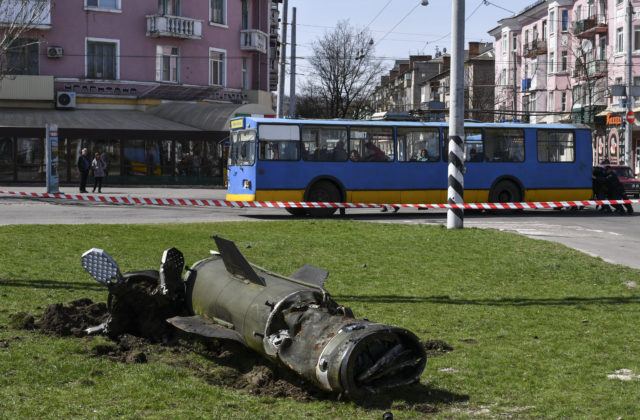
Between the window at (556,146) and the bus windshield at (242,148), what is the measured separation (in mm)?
9578

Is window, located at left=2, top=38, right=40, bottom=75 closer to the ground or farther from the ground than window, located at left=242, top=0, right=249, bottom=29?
closer to the ground

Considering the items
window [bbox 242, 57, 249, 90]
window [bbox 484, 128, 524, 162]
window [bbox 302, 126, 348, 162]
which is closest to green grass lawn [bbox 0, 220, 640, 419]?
window [bbox 302, 126, 348, 162]

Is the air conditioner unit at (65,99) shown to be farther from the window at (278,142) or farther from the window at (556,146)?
the window at (556,146)

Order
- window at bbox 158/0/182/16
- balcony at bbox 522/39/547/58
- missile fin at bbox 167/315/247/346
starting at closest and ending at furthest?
missile fin at bbox 167/315/247/346
window at bbox 158/0/182/16
balcony at bbox 522/39/547/58

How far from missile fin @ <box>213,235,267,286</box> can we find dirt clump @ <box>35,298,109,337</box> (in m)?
1.42

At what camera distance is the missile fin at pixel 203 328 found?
6422mm

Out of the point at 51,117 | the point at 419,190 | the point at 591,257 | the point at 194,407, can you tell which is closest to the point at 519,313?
the point at 194,407

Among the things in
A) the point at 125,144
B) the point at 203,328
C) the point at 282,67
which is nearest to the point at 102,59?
the point at 125,144

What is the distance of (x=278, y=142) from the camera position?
23922 millimetres

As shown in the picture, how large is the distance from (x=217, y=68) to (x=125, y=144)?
29.6ft

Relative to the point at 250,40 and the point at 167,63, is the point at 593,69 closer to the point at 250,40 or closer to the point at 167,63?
the point at 250,40

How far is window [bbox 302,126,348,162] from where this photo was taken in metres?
24.2

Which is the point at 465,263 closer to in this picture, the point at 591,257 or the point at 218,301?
the point at 591,257

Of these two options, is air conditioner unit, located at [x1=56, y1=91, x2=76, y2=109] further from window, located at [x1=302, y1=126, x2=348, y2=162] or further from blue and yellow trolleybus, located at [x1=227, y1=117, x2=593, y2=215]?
window, located at [x1=302, y1=126, x2=348, y2=162]
